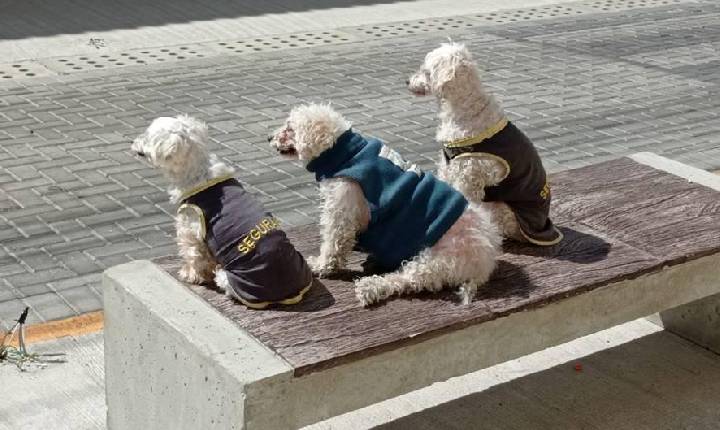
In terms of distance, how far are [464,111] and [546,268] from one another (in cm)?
76

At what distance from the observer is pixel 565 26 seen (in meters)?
13.4

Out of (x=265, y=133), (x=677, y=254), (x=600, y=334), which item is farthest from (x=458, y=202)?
(x=265, y=133)

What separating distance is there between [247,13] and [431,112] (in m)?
4.59

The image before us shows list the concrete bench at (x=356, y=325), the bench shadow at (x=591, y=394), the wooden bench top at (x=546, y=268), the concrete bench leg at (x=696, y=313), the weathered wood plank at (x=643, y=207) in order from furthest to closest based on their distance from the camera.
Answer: the concrete bench leg at (x=696, y=313), the bench shadow at (x=591, y=394), the weathered wood plank at (x=643, y=207), the wooden bench top at (x=546, y=268), the concrete bench at (x=356, y=325)

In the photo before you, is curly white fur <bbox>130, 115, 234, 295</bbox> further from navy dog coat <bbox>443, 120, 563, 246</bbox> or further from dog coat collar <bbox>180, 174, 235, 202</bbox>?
navy dog coat <bbox>443, 120, 563, 246</bbox>

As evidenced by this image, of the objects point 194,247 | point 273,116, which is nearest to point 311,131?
point 194,247

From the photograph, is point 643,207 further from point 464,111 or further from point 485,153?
point 464,111

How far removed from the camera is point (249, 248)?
395cm

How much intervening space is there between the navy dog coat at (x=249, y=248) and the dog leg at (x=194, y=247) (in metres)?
0.03

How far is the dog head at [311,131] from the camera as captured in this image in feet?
13.7

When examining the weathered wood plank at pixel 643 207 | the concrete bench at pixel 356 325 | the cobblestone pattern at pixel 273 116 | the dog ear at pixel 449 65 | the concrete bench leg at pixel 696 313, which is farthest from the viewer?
the cobblestone pattern at pixel 273 116

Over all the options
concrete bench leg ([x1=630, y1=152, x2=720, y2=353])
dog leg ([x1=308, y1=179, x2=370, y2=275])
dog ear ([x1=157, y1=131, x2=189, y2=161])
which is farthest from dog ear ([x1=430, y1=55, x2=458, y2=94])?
concrete bench leg ([x1=630, y1=152, x2=720, y2=353])

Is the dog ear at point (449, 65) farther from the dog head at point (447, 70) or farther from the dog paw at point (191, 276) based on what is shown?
the dog paw at point (191, 276)

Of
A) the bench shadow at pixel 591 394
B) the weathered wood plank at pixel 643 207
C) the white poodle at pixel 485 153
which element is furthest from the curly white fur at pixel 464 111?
the bench shadow at pixel 591 394
